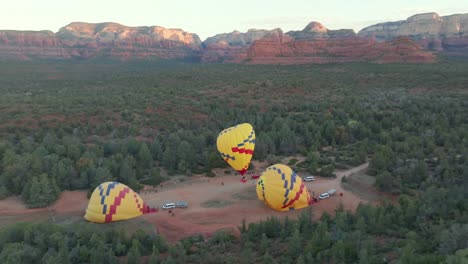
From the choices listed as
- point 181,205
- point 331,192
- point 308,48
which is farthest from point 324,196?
point 308,48

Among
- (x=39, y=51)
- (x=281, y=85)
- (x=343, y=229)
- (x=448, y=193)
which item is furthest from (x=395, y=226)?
(x=39, y=51)

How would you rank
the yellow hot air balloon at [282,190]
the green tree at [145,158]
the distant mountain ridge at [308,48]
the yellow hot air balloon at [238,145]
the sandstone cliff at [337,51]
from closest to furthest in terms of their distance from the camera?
the yellow hot air balloon at [282,190] < the yellow hot air balloon at [238,145] < the green tree at [145,158] < the sandstone cliff at [337,51] < the distant mountain ridge at [308,48]

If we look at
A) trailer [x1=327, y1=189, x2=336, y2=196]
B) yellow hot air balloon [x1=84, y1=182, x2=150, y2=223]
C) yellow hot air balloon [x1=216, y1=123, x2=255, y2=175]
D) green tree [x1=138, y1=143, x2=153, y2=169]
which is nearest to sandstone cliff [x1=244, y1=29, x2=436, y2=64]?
yellow hot air balloon [x1=216, y1=123, x2=255, y2=175]

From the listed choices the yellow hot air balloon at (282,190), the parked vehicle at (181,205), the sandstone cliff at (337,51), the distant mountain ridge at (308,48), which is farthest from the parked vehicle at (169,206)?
the distant mountain ridge at (308,48)

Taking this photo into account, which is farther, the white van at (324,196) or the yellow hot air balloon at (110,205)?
the white van at (324,196)

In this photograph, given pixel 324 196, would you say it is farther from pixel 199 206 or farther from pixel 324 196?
pixel 199 206

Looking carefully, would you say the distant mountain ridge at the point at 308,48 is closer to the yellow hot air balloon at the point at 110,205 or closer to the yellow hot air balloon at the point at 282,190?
the yellow hot air balloon at the point at 282,190
